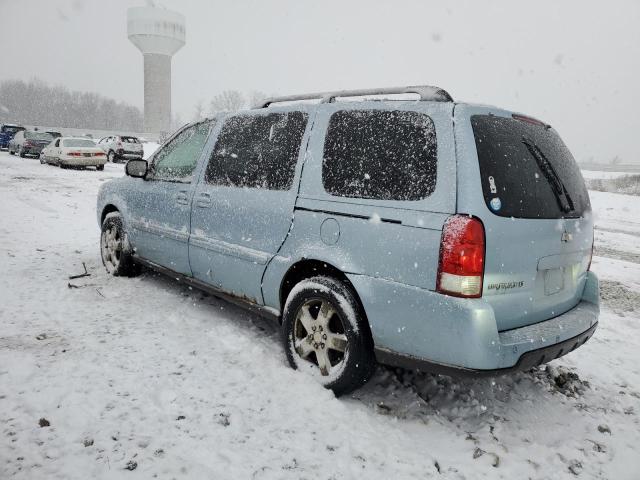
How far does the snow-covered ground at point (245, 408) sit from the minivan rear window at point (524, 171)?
4.48 ft

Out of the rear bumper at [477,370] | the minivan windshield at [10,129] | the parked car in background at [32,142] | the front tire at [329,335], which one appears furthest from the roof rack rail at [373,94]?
the minivan windshield at [10,129]

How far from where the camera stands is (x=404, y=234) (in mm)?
2646

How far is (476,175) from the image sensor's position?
2527mm

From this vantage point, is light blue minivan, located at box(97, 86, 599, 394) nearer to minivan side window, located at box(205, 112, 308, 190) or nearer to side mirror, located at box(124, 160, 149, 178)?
minivan side window, located at box(205, 112, 308, 190)

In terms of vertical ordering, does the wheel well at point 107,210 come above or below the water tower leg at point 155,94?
below

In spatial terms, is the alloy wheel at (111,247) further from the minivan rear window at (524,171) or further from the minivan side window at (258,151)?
the minivan rear window at (524,171)

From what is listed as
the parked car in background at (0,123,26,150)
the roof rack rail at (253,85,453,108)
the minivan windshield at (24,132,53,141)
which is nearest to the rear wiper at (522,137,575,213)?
the roof rack rail at (253,85,453,108)

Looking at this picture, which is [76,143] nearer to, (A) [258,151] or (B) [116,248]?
(B) [116,248]

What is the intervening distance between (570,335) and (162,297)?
373cm

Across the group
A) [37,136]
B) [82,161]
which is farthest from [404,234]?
[37,136]

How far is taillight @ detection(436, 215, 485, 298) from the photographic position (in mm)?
2463

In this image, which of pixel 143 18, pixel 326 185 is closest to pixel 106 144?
pixel 326 185

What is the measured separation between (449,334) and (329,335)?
2.92 feet

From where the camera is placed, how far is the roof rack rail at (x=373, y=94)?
2836 millimetres
